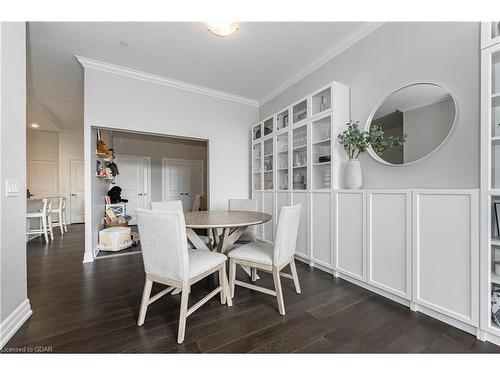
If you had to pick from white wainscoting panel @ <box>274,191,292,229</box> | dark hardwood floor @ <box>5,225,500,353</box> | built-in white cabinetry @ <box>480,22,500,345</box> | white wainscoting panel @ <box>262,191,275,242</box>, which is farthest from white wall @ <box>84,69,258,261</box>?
built-in white cabinetry @ <box>480,22,500,345</box>

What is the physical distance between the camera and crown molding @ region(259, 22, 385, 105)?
2285mm

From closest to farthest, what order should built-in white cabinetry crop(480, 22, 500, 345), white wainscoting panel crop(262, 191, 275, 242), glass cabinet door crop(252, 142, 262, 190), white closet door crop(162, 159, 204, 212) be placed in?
1. built-in white cabinetry crop(480, 22, 500, 345)
2. white wainscoting panel crop(262, 191, 275, 242)
3. glass cabinet door crop(252, 142, 262, 190)
4. white closet door crop(162, 159, 204, 212)

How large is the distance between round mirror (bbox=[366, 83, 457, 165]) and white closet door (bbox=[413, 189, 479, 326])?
49 cm

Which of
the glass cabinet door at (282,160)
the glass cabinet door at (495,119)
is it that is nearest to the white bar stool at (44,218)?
the glass cabinet door at (282,160)

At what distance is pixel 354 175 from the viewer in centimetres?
225

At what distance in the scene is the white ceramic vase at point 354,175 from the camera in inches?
88.5

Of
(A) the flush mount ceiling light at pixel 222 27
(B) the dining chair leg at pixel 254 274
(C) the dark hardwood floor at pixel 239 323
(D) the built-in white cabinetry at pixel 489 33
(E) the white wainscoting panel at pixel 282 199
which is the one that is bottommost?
(C) the dark hardwood floor at pixel 239 323

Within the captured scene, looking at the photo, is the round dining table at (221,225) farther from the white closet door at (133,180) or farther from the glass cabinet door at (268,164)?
the white closet door at (133,180)

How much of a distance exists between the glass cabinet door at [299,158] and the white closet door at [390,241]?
42.3 inches

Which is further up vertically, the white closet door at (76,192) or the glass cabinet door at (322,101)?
the glass cabinet door at (322,101)

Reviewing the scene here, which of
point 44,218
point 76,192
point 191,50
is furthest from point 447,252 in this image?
point 76,192

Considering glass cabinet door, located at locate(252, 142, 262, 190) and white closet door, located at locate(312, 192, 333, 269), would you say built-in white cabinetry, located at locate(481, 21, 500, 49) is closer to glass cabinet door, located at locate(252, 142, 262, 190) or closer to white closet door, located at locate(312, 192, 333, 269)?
white closet door, located at locate(312, 192, 333, 269)
